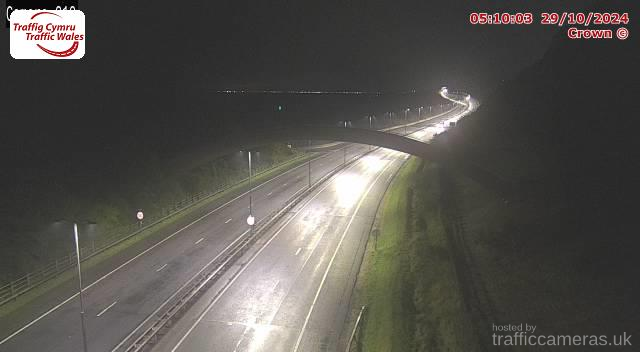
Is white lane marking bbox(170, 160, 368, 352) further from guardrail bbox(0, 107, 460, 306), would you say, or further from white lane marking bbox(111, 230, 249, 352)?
guardrail bbox(0, 107, 460, 306)

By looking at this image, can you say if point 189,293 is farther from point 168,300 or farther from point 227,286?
point 227,286

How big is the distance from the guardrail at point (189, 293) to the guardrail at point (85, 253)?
374 inches

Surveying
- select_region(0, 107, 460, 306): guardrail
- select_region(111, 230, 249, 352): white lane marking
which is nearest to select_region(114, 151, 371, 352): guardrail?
select_region(111, 230, 249, 352): white lane marking

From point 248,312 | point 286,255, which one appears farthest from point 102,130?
point 248,312

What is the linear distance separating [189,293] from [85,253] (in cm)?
1172

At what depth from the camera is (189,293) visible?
29.6 m

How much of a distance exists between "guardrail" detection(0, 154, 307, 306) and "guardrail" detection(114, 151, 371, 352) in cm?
949

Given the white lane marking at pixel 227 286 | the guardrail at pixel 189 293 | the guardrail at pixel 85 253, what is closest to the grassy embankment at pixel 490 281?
the white lane marking at pixel 227 286

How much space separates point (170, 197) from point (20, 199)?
15.7m

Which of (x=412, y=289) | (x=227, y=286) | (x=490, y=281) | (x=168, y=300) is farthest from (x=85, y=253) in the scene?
(x=490, y=281)

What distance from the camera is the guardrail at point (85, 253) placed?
2970cm

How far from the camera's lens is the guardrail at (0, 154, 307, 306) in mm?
29703

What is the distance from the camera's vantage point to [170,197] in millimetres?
50312

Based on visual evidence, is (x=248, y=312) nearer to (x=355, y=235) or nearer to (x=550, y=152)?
(x=355, y=235)
